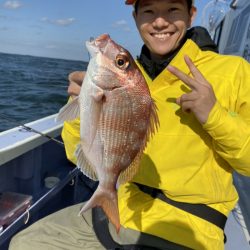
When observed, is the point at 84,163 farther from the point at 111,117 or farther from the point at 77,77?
the point at 77,77

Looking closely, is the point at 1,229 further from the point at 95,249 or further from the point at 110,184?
the point at 110,184

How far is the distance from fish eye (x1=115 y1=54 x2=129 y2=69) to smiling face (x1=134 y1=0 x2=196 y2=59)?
0.61 m

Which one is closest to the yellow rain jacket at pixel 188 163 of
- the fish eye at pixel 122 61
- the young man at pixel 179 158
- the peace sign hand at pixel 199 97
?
the young man at pixel 179 158

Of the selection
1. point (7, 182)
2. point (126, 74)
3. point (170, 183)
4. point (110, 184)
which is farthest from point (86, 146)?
point (7, 182)

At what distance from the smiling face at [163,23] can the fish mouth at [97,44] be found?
617mm

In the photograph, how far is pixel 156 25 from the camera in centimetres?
222

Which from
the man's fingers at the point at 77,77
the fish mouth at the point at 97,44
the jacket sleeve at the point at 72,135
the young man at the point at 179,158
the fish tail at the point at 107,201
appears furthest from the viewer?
the jacket sleeve at the point at 72,135

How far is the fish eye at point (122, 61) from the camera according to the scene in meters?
1.70

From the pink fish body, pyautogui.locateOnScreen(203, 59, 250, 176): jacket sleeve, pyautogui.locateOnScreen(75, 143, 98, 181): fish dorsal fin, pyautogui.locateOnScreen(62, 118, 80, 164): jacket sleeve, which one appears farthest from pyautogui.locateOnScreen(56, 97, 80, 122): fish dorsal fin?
pyautogui.locateOnScreen(203, 59, 250, 176): jacket sleeve

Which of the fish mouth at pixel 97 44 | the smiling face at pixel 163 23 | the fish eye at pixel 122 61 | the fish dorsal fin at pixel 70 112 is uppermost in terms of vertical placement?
the smiling face at pixel 163 23

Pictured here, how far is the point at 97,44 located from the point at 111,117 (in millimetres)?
334

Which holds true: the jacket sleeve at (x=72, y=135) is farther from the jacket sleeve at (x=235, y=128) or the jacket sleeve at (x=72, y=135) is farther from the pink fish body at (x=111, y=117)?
the jacket sleeve at (x=235, y=128)

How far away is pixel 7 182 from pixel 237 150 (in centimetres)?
207

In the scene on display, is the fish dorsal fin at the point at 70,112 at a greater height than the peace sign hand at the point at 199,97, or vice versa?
the peace sign hand at the point at 199,97
